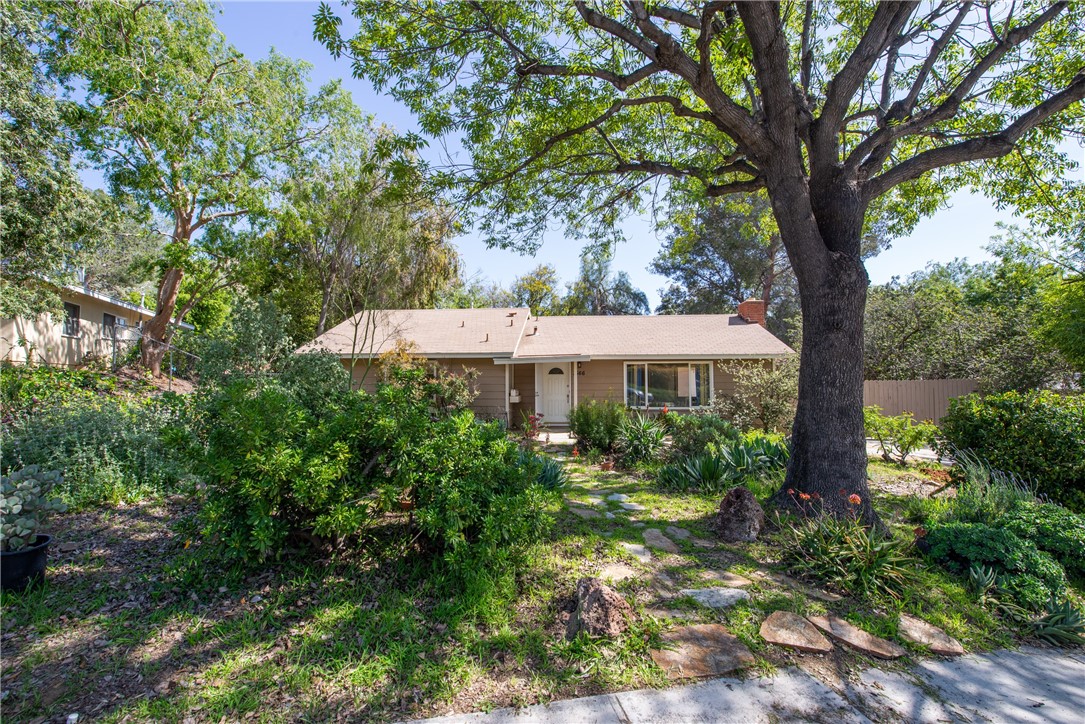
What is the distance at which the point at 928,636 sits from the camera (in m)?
3.12

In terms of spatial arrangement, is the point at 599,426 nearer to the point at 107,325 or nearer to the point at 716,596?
the point at 716,596

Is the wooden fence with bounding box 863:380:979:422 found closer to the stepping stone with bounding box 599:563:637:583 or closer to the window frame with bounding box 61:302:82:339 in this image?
the stepping stone with bounding box 599:563:637:583

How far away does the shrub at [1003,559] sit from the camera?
359 centimetres

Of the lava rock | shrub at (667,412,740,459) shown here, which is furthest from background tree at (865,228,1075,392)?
the lava rock

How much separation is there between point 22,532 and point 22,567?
273 mm

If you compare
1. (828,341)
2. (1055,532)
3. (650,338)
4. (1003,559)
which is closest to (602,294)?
(650,338)

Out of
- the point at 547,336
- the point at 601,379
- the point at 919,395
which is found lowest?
the point at 919,395

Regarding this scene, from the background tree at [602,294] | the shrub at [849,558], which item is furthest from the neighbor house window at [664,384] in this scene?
the background tree at [602,294]

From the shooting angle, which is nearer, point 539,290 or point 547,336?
point 547,336

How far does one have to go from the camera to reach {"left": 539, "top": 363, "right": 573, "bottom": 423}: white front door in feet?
51.2

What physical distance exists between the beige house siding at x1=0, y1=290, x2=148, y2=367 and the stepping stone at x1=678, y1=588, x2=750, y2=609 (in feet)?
52.8

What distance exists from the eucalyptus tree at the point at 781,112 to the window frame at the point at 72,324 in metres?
17.7

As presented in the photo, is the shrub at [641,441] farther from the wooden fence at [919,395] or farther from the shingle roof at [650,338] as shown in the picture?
the wooden fence at [919,395]

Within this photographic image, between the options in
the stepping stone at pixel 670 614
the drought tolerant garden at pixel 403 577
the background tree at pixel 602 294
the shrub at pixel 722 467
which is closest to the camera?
the drought tolerant garden at pixel 403 577
